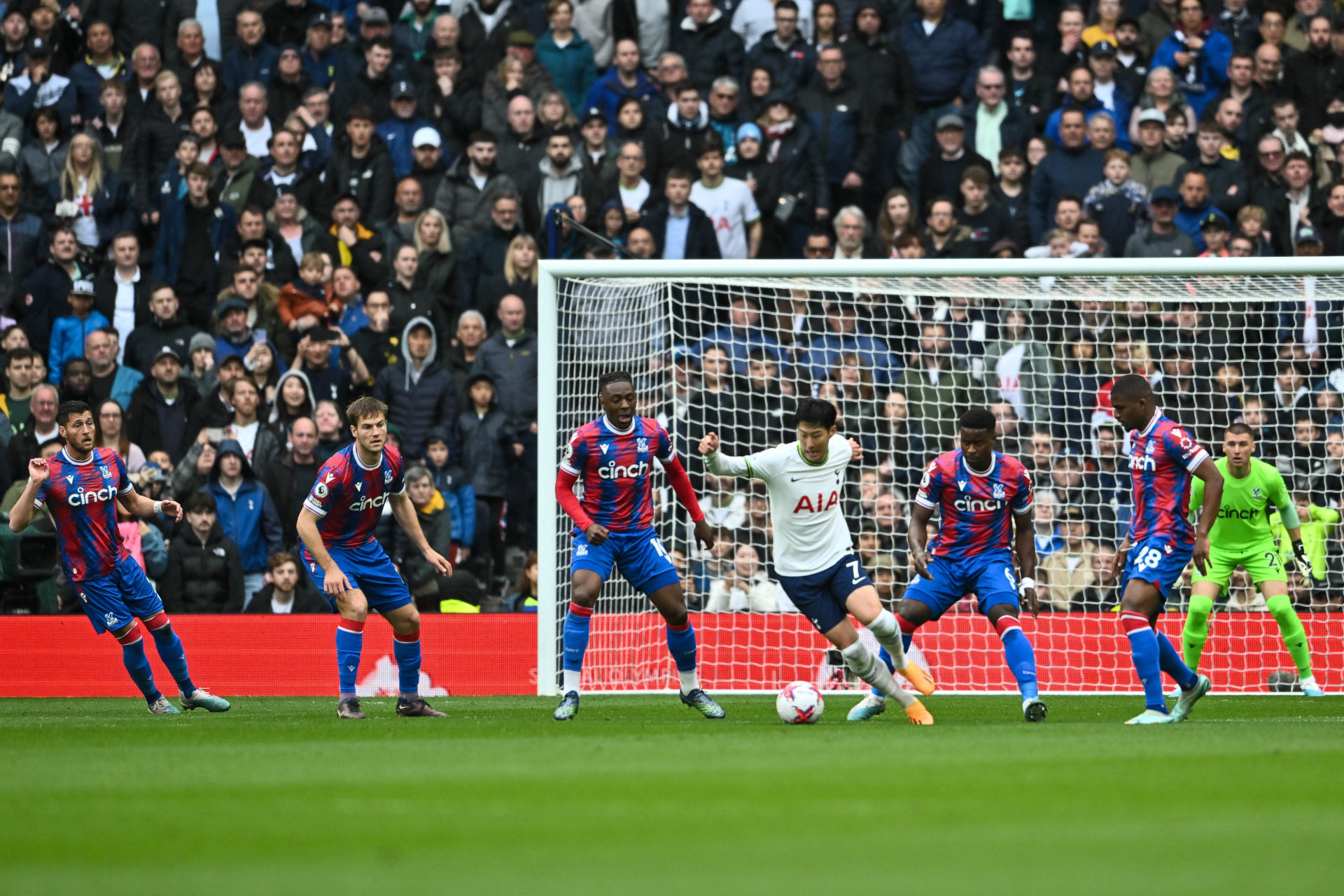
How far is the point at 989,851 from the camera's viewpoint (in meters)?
4.60

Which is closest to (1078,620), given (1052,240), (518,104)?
(1052,240)

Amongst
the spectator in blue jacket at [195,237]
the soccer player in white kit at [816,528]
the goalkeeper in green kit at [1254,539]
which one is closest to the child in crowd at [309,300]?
the spectator in blue jacket at [195,237]

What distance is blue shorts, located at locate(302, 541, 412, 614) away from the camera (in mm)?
11000

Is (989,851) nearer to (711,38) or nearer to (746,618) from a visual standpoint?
(746,618)

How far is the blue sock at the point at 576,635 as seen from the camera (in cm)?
1062

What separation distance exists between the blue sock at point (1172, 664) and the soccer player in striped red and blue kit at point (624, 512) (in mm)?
2813

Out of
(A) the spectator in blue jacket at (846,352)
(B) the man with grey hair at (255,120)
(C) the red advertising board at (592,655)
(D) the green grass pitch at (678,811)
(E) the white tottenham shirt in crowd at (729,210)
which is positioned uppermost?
(B) the man with grey hair at (255,120)

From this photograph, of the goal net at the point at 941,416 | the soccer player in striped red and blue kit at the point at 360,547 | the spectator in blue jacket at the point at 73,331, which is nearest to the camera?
the soccer player in striped red and blue kit at the point at 360,547

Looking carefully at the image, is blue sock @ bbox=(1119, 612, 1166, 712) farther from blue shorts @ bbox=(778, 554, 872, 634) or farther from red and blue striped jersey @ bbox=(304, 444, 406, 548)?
red and blue striped jersey @ bbox=(304, 444, 406, 548)

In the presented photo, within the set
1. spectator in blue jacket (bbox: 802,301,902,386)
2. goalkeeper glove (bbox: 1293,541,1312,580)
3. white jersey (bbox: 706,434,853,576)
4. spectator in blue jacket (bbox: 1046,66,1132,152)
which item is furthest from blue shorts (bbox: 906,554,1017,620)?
spectator in blue jacket (bbox: 1046,66,1132,152)

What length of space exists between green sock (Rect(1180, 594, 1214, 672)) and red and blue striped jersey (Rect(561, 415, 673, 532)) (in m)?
4.35

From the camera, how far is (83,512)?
11.4 m

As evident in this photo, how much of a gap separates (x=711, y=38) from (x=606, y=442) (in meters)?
8.38

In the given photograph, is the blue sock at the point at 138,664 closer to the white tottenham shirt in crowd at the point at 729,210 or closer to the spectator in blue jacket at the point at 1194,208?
the white tottenham shirt in crowd at the point at 729,210
